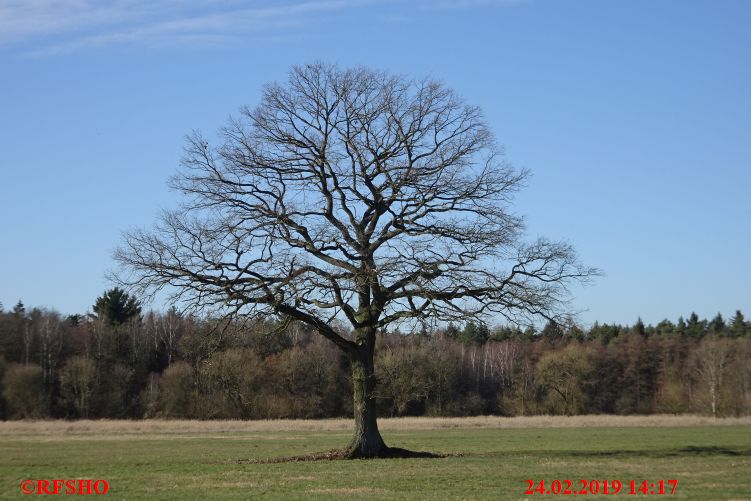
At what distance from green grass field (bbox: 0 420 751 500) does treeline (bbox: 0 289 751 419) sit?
66.4 ft

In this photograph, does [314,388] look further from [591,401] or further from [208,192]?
[208,192]

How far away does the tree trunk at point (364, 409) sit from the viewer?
89.0 feet

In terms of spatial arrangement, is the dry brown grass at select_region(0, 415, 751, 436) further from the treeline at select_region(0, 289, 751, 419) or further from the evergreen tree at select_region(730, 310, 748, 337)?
the evergreen tree at select_region(730, 310, 748, 337)

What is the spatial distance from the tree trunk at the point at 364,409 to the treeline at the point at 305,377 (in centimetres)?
3059

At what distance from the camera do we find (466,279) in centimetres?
2614

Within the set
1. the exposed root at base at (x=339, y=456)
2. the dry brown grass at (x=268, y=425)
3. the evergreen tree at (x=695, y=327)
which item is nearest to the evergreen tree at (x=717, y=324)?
the evergreen tree at (x=695, y=327)

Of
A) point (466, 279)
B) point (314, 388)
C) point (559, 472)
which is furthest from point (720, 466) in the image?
point (314, 388)

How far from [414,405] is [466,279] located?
60717 mm

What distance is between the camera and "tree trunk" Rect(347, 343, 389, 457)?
2714cm

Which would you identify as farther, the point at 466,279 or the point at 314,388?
the point at 314,388

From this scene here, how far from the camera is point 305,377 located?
78250 millimetres

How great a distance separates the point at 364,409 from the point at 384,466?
3274 mm
